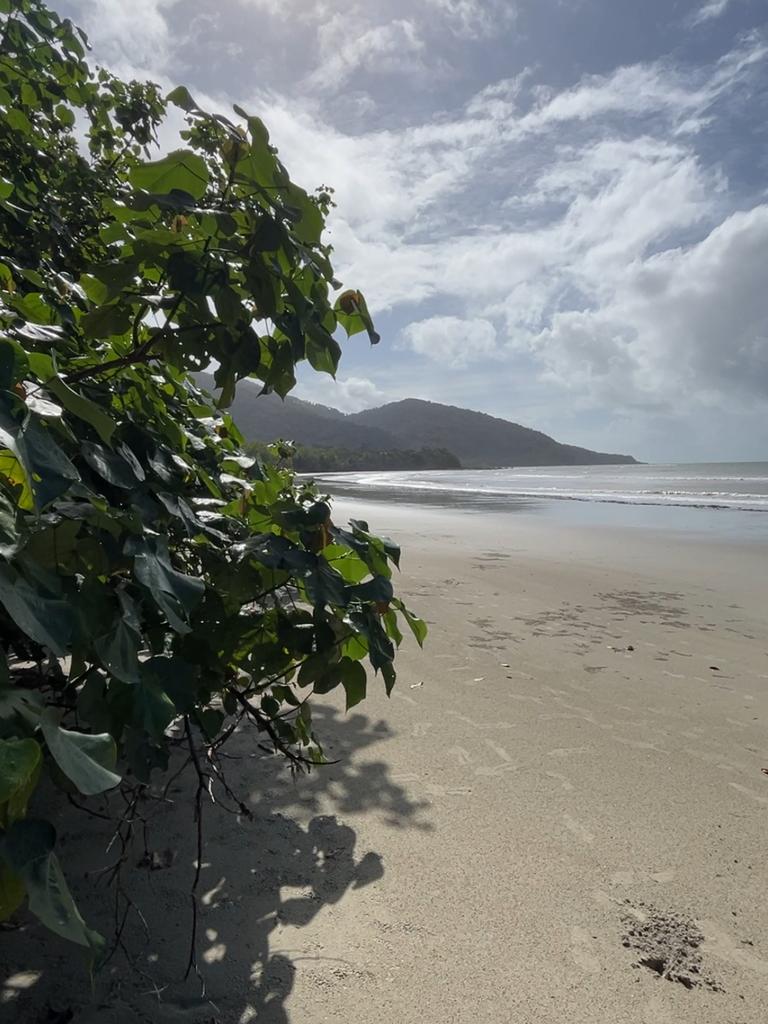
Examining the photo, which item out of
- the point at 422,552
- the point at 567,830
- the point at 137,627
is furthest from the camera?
the point at 422,552

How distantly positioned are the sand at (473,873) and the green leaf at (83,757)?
1124 mm

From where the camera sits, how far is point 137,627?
3.26 ft

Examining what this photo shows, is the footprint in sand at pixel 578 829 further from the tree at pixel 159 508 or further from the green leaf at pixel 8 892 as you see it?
the green leaf at pixel 8 892

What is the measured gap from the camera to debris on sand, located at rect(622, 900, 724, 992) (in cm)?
158

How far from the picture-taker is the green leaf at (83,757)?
0.61 metres

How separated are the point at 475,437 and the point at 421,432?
39.7 feet

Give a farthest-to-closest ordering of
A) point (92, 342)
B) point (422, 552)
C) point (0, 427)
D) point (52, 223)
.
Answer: point (422, 552)
point (52, 223)
point (92, 342)
point (0, 427)

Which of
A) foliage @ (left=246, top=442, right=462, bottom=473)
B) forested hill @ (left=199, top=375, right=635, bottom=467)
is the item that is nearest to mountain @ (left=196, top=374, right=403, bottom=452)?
forested hill @ (left=199, top=375, right=635, bottom=467)

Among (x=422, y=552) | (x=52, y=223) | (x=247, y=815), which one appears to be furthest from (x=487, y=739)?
(x=422, y=552)

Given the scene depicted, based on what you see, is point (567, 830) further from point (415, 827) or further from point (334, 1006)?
point (334, 1006)

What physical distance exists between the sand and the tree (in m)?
0.52

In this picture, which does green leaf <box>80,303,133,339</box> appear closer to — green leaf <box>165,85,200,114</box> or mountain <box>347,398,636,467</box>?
green leaf <box>165,85,200,114</box>

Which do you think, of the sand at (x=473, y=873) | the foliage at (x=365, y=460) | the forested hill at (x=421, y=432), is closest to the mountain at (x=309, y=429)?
the forested hill at (x=421, y=432)

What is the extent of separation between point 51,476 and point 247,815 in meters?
1.85
